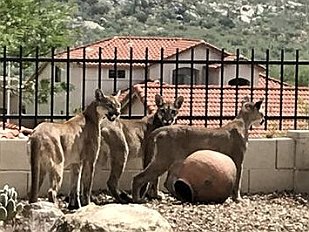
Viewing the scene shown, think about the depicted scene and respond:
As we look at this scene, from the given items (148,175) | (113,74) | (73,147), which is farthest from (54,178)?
(113,74)

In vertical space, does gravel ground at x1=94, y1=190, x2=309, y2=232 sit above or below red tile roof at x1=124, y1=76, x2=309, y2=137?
below

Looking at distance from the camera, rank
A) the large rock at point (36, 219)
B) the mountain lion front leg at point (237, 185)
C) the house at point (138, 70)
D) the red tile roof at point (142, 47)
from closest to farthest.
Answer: the large rock at point (36, 219) < the mountain lion front leg at point (237, 185) < the house at point (138, 70) < the red tile roof at point (142, 47)

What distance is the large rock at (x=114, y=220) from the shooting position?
26.5 feet

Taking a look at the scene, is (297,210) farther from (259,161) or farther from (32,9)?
(32,9)

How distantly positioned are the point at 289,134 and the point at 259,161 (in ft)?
2.25

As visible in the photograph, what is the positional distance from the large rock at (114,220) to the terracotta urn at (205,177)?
4.00 meters

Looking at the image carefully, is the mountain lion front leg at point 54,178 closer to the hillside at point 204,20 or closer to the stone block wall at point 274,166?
the stone block wall at point 274,166

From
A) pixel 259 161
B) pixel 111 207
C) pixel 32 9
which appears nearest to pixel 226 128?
pixel 259 161

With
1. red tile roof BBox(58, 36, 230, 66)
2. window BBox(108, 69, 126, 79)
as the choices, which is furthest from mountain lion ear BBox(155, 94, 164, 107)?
red tile roof BBox(58, 36, 230, 66)

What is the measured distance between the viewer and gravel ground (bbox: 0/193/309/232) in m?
10.9

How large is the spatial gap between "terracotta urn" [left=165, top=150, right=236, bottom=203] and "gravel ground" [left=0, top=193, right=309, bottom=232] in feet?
0.55

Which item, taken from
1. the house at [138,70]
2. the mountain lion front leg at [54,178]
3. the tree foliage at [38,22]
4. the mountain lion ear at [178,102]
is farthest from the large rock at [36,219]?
the tree foliage at [38,22]

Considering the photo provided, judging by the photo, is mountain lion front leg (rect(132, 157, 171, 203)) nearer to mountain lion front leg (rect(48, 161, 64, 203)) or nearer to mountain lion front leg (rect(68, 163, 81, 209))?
mountain lion front leg (rect(68, 163, 81, 209))

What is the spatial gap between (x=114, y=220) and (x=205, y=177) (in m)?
4.40
